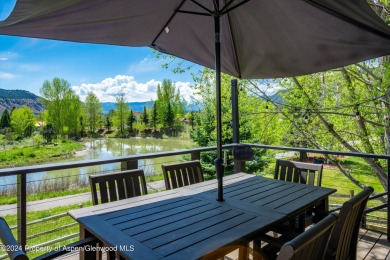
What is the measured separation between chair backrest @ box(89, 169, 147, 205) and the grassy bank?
16.5m

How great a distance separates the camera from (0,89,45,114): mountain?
1650 cm

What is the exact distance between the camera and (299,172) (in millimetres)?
2689

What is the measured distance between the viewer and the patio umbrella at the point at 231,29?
178cm

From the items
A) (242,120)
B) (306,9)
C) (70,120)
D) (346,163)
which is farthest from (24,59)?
(306,9)

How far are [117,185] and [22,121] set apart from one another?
1712 cm

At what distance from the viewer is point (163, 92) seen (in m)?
26.2

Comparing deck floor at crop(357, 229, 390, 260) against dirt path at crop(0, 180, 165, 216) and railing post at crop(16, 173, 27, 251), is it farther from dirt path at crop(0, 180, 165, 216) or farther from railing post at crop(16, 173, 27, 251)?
railing post at crop(16, 173, 27, 251)

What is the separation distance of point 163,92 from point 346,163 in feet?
62.2


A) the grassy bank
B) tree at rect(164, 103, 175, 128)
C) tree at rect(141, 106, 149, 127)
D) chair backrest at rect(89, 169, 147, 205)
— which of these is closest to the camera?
chair backrest at rect(89, 169, 147, 205)

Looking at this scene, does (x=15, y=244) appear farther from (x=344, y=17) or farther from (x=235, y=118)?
(x=235, y=118)

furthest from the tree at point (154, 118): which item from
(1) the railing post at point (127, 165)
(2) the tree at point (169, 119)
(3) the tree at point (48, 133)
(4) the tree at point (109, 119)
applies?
(1) the railing post at point (127, 165)

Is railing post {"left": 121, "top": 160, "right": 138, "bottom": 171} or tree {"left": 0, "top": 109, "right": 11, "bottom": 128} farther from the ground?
tree {"left": 0, "top": 109, "right": 11, "bottom": 128}

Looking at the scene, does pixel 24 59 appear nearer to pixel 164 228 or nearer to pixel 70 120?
pixel 70 120

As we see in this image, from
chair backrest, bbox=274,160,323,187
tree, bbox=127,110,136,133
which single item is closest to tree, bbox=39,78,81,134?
tree, bbox=127,110,136,133
